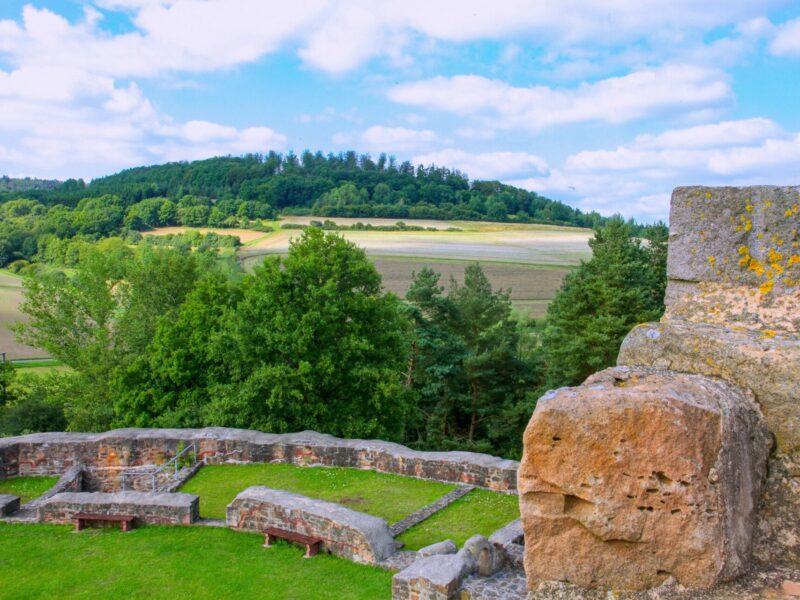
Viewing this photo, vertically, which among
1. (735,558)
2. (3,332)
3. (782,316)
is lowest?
(3,332)

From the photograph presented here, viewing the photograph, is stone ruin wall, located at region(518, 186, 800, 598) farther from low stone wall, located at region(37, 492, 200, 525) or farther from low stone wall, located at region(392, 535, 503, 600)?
low stone wall, located at region(37, 492, 200, 525)

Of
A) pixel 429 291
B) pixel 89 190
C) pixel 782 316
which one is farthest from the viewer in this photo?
pixel 89 190

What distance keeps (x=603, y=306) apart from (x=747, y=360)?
82.8 feet

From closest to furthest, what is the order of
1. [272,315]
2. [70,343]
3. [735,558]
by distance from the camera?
[735,558], [272,315], [70,343]

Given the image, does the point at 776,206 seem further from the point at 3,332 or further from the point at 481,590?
the point at 3,332

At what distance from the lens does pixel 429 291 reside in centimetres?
3447

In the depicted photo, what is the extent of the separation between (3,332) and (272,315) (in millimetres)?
30023

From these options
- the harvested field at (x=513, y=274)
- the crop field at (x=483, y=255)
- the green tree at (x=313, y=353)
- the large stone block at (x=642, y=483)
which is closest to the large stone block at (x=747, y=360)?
the large stone block at (x=642, y=483)

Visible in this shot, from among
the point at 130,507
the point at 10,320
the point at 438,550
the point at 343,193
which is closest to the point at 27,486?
the point at 130,507

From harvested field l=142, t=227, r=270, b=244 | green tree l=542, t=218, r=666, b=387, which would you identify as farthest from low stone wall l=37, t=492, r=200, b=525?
harvested field l=142, t=227, r=270, b=244

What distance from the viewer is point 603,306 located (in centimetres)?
2917

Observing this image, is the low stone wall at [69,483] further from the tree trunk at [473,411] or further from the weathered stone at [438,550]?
the tree trunk at [473,411]

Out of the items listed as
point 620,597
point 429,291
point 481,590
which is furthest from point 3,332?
point 620,597

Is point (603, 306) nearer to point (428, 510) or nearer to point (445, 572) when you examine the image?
point (428, 510)
